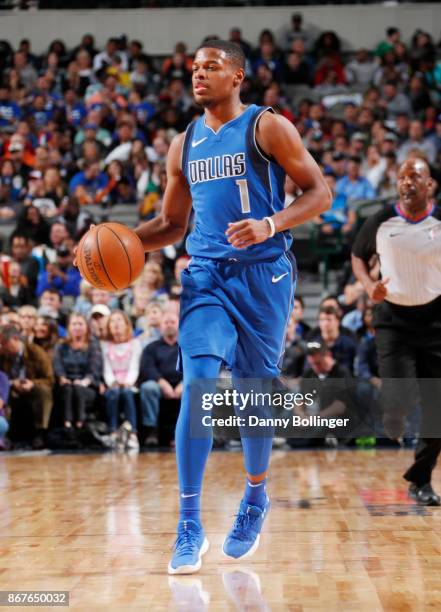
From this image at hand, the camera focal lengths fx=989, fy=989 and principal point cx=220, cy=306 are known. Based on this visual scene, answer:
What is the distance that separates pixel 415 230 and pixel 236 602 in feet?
9.29

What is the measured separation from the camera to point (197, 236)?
399 cm

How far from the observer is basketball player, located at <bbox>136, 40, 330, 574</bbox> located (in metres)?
3.79

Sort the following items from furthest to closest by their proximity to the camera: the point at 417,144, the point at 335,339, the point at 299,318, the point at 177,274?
1. the point at 417,144
2. the point at 177,274
3. the point at 299,318
4. the point at 335,339

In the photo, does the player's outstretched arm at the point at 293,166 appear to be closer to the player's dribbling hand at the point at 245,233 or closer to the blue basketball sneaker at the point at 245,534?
the player's dribbling hand at the point at 245,233

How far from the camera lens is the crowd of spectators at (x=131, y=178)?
29.4ft

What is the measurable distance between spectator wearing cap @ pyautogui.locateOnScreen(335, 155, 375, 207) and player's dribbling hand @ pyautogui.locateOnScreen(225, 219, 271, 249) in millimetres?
9126

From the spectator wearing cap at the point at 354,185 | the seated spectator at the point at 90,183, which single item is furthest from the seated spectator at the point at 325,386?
the seated spectator at the point at 90,183

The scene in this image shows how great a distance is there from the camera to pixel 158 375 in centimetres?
902

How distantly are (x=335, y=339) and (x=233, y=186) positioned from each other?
5.40m

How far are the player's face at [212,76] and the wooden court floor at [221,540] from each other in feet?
5.97

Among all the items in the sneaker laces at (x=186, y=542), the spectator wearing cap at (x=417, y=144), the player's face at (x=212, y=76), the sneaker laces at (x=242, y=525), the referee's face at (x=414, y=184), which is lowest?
the sneaker laces at (x=242, y=525)

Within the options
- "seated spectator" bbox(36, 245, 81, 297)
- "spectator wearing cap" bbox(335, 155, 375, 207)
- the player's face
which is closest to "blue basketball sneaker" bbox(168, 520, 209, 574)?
the player's face

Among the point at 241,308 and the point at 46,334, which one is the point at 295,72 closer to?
the point at 46,334

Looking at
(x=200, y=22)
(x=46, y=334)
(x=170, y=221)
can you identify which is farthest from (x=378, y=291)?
(x=200, y=22)
